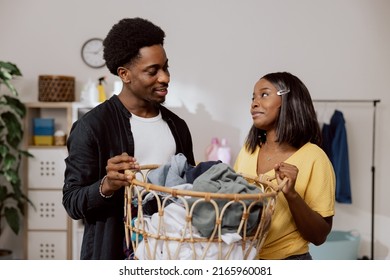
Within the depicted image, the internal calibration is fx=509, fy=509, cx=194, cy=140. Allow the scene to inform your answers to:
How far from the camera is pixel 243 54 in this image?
351cm

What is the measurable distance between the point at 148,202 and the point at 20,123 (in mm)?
2676

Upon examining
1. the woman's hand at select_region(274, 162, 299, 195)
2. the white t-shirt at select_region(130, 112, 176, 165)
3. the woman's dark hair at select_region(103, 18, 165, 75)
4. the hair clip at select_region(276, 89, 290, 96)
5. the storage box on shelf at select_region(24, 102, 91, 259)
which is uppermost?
the woman's dark hair at select_region(103, 18, 165, 75)

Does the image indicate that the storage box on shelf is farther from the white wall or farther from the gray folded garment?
the gray folded garment

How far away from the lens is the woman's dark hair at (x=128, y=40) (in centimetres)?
117

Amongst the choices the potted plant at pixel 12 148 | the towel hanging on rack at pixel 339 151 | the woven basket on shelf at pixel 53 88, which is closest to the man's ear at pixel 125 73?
the potted plant at pixel 12 148

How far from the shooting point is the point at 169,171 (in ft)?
3.33

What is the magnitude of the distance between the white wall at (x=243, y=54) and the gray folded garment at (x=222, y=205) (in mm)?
2600

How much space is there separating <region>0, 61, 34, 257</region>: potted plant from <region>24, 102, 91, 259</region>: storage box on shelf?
0.23 feet

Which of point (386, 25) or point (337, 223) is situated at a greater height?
point (386, 25)

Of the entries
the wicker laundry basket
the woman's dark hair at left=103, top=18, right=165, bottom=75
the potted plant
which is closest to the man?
the woman's dark hair at left=103, top=18, right=165, bottom=75

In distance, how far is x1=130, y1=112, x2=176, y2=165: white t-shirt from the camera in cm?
118
